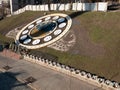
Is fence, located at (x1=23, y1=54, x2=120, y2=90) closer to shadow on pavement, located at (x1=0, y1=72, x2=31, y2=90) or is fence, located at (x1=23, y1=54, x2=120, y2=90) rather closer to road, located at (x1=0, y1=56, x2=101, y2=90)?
road, located at (x1=0, y1=56, x2=101, y2=90)

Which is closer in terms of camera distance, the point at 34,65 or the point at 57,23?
the point at 34,65

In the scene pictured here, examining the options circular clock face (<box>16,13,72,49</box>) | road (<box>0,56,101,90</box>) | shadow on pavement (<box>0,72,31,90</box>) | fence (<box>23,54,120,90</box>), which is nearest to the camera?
fence (<box>23,54,120,90</box>)

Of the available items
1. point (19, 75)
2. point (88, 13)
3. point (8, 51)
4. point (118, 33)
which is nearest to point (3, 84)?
point (19, 75)

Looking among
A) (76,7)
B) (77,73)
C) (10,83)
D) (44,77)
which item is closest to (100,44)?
(77,73)

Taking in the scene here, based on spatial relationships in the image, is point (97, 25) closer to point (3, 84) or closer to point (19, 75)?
point (19, 75)

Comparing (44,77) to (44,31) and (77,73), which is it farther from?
(44,31)

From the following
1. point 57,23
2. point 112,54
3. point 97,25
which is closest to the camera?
point 112,54

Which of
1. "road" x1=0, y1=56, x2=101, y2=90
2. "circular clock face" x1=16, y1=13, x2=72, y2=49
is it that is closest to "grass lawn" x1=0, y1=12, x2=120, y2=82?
"circular clock face" x1=16, y1=13, x2=72, y2=49
